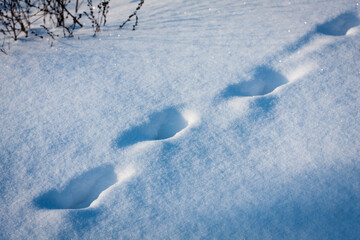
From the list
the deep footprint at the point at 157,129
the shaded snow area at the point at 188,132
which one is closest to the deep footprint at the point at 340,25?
the shaded snow area at the point at 188,132

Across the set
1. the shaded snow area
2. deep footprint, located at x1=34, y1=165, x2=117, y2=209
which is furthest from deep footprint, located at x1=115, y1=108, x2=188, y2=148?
deep footprint, located at x1=34, y1=165, x2=117, y2=209

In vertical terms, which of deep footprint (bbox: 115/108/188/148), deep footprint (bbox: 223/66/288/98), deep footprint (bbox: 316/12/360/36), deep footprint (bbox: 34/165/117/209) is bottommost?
deep footprint (bbox: 34/165/117/209)

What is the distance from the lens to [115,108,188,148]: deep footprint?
1249mm

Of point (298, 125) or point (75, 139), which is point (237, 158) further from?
point (75, 139)

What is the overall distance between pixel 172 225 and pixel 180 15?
5.98 ft

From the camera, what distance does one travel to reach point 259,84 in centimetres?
151

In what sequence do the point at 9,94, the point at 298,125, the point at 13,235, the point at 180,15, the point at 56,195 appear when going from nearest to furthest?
1. the point at 13,235
2. the point at 56,195
3. the point at 298,125
4. the point at 9,94
5. the point at 180,15

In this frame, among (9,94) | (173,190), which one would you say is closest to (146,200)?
(173,190)

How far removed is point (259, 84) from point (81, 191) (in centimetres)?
123

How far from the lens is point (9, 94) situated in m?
1.43

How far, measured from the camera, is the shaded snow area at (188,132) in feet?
3.17

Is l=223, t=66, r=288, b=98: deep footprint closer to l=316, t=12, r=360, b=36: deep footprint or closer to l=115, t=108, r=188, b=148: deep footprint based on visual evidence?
l=115, t=108, r=188, b=148: deep footprint

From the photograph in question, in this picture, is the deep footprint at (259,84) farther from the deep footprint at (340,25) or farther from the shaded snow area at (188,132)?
the deep footprint at (340,25)

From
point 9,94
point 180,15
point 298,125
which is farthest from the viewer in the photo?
point 180,15
